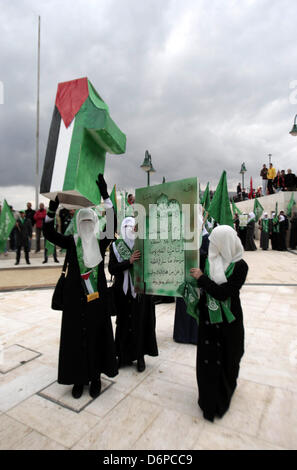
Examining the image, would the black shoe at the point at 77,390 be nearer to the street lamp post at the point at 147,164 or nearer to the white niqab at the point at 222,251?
the white niqab at the point at 222,251

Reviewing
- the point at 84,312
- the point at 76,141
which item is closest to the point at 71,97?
the point at 76,141

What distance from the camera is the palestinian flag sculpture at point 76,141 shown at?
2.02 meters

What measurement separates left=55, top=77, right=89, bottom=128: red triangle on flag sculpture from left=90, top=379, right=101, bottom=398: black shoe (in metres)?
2.26

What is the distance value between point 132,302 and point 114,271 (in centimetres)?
40

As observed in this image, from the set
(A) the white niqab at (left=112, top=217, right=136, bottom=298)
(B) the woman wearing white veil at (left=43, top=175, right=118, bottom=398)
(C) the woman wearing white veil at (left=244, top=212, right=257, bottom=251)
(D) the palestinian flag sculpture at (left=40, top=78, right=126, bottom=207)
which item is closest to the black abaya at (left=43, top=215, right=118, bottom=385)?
(B) the woman wearing white veil at (left=43, top=175, right=118, bottom=398)

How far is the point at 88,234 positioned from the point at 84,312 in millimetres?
715

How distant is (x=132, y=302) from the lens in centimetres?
294

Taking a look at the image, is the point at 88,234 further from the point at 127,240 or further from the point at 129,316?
the point at 129,316

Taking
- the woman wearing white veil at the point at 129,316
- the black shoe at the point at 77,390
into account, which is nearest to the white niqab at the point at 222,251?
the woman wearing white veil at the point at 129,316

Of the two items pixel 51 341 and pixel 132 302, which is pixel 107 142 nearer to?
pixel 132 302

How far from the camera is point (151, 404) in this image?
2.30 metres

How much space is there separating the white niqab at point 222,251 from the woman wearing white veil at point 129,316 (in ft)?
3.39

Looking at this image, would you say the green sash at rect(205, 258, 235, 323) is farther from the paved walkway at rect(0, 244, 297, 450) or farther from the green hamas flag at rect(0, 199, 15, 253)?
the green hamas flag at rect(0, 199, 15, 253)
